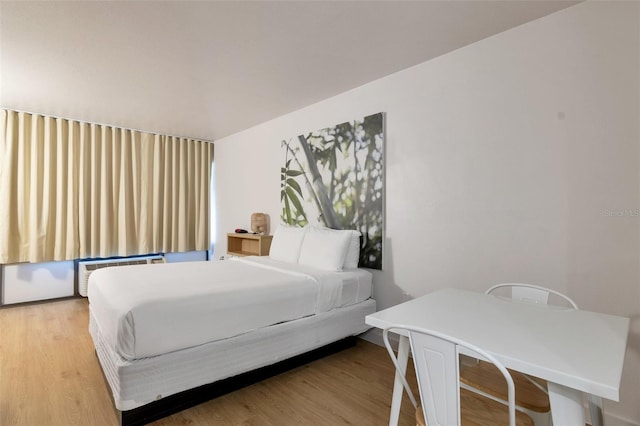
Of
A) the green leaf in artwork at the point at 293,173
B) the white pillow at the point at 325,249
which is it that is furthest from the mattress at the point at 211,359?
the green leaf in artwork at the point at 293,173

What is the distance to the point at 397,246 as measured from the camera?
2812 millimetres

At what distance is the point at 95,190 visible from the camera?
4.33m

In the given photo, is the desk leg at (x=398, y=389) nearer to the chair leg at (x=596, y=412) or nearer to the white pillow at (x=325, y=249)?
the chair leg at (x=596, y=412)

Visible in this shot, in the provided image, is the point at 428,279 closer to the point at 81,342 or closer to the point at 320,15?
the point at 320,15

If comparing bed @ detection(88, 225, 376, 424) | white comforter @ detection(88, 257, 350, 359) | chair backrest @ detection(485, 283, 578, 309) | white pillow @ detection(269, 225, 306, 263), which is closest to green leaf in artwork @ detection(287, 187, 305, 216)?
white pillow @ detection(269, 225, 306, 263)

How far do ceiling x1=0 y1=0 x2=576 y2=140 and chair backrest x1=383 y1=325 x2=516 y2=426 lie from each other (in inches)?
71.0

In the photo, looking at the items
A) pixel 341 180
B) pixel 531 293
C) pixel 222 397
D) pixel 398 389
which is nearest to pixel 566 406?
pixel 398 389

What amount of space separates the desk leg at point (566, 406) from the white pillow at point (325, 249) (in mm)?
1908

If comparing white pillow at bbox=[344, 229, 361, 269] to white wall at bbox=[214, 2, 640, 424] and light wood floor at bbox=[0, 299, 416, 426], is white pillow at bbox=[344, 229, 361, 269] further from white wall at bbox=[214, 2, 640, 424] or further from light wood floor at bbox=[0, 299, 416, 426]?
light wood floor at bbox=[0, 299, 416, 426]

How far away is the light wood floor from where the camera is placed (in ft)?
5.99

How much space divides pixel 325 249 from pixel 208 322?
124 cm

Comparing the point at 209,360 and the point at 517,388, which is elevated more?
the point at 517,388

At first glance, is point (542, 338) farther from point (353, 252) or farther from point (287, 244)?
point (287, 244)

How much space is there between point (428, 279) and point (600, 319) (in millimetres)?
1270
